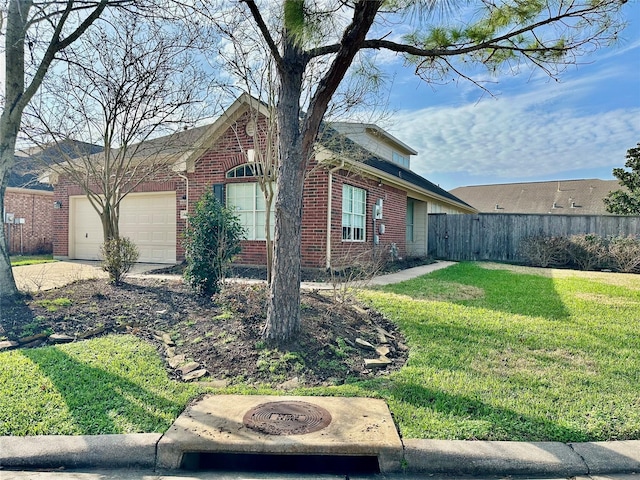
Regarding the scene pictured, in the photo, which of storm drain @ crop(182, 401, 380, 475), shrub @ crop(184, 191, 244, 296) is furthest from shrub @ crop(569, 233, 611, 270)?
storm drain @ crop(182, 401, 380, 475)

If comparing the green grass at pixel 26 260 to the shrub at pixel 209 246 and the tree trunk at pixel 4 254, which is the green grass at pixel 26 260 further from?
the shrub at pixel 209 246

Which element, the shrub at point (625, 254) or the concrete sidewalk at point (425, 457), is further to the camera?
the shrub at point (625, 254)

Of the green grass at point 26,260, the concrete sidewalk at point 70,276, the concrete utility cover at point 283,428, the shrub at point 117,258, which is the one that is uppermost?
the shrub at point 117,258

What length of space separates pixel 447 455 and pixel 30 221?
1968cm

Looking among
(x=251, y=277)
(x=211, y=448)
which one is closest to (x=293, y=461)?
(x=211, y=448)

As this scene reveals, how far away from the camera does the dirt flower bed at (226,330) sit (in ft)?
13.9

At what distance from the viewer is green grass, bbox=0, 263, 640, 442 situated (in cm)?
305

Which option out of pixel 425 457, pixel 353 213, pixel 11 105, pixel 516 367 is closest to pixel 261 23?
pixel 425 457

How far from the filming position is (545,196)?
113ft

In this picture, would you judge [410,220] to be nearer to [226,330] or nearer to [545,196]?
[226,330]

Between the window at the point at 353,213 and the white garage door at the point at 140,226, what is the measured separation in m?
5.42

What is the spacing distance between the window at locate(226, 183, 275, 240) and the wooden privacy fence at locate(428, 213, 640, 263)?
9915 millimetres

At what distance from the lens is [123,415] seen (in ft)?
10.4

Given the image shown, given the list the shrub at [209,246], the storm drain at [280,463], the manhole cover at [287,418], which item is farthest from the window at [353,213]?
the storm drain at [280,463]
